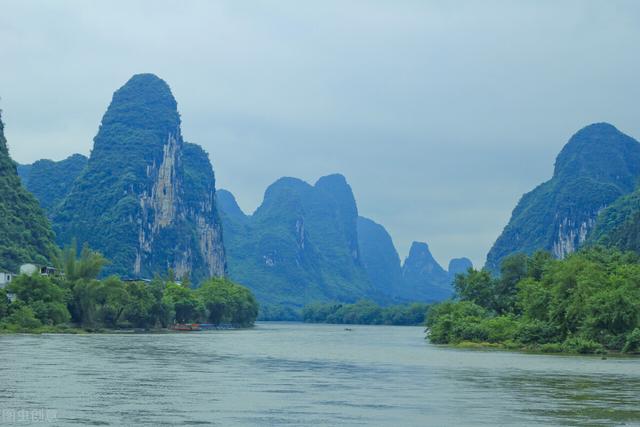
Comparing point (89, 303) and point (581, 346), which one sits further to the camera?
point (89, 303)

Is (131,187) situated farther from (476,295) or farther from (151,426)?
(151,426)

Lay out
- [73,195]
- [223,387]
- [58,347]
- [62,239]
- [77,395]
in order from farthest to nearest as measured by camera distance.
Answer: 1. [73,195]
2. [62,239]
3. [58,347]
4. [223,387]
5. [77,395]

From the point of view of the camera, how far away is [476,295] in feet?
316

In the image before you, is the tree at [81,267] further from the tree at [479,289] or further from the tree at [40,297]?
the tree at [479,289]

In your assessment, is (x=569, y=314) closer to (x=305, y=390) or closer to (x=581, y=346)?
(x=581, y=346)

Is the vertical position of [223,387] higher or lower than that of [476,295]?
lower

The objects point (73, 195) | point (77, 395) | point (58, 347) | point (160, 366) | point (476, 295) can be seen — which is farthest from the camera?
point (73, 195)

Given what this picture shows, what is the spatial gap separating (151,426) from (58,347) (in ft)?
124

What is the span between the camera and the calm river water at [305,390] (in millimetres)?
24422

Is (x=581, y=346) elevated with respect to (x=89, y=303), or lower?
lower

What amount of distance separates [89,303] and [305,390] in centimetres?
6818

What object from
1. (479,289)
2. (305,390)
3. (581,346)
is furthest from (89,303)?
(305,390)

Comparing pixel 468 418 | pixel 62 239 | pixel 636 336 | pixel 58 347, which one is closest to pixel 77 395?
pixel 468 418

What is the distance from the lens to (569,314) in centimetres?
6600
